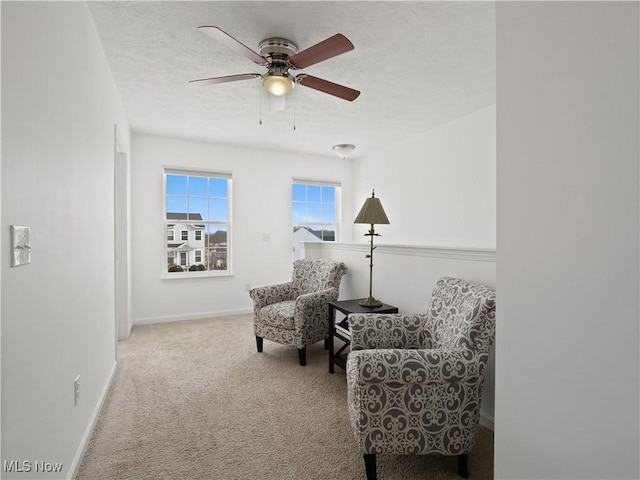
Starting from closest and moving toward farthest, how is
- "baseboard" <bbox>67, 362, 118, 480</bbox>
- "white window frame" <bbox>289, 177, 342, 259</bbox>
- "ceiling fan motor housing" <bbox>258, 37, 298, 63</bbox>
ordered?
"baseboard" <bbox>67, 362, 118, 480</bbox> < "ceiling fan motor housing" <bbox>258, 37, 298, 63</bbox> < "white window frame" <bbox>289, 177, 342, 259</bbox>

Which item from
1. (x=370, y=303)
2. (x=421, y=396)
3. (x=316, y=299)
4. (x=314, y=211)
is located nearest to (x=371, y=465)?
(x=421, y=396)

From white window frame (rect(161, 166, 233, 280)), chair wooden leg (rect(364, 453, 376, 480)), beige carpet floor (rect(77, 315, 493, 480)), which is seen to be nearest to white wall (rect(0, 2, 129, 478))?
beige carpet floor (rect(77, 315, 493, 480))

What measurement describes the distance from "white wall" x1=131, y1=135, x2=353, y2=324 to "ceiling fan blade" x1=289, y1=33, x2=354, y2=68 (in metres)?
3.03

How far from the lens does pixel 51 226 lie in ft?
4.85

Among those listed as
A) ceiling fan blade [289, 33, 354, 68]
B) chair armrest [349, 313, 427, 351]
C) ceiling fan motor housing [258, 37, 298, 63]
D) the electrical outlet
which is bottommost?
the electrical outlet

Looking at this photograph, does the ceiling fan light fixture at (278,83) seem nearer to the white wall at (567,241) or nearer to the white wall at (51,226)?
the white wall at (51,226)

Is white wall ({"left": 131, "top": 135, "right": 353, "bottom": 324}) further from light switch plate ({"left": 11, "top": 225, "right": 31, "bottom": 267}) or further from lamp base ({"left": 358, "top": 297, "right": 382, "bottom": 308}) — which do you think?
light switch plate ({"left": 11, "top": 225, "right": 31, "bottom": 267})

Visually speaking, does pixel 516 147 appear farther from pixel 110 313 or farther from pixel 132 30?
pixel 110 313

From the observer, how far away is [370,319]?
89.7 inches

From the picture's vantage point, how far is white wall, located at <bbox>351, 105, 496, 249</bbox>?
12.4 feet

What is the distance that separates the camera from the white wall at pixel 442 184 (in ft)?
12.4

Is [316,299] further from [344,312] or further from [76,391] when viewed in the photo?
[76,391]

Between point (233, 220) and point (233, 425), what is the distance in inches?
135

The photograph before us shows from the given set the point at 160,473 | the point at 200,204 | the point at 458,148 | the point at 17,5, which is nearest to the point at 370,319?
the point at 160,473
